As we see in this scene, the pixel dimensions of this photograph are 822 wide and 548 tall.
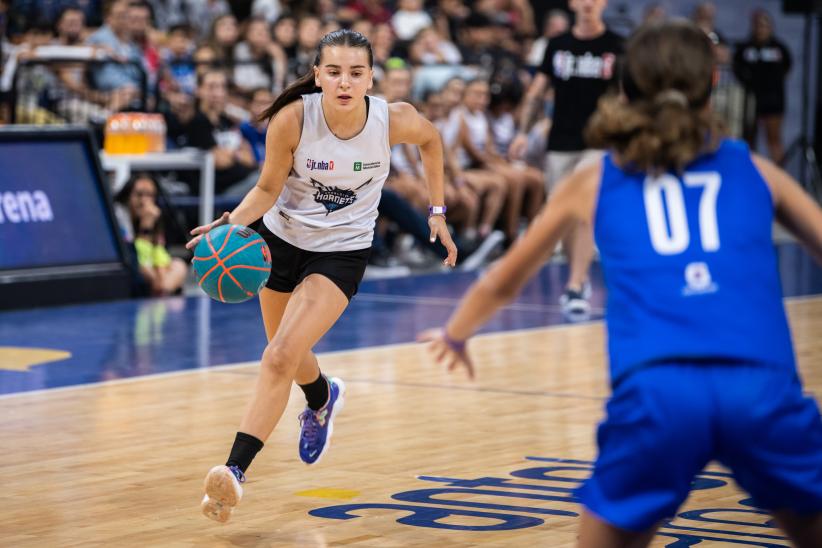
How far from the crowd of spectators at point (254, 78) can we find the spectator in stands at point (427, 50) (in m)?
0.02

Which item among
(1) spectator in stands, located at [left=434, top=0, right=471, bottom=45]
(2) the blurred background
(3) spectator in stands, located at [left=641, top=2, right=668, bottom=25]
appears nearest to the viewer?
(2) the blurred background

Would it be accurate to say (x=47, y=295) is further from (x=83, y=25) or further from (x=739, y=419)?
(x=739, y=419)

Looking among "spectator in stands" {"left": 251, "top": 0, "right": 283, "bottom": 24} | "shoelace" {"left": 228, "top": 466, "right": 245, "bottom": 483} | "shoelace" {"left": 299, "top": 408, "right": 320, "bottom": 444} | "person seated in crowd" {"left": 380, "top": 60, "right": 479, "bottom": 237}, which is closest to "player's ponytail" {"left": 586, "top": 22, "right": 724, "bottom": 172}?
"shoelace" {"left": 228, "top": 466, "right": 245, "bottom": 483}

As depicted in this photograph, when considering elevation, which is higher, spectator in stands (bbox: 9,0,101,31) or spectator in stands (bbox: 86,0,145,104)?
spectator in stands (bbox: 9,0,101,31)

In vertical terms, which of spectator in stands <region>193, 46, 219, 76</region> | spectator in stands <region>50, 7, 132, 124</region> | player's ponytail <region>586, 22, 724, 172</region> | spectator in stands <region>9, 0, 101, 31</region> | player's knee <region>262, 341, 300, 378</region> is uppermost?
player's ponytail <region>586, 22, 724, 172</region>

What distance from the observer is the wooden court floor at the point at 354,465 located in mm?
5125

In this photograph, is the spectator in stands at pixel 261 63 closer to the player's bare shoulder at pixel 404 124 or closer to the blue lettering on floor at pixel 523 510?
the player's bare shoulder at pixel 404 124

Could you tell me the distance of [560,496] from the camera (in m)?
5.66

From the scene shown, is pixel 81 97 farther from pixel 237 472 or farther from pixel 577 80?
pixel 237 472

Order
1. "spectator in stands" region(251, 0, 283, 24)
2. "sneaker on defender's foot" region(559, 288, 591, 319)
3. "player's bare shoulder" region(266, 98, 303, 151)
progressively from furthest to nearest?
"spectator in stands" region(251, 0, 283, 24) < "sneaker on defender's foot" region(559, 288, 591, 319) < "player's bare shoulder" region(266, 98, 303, 151)

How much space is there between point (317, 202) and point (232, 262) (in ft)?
1.80

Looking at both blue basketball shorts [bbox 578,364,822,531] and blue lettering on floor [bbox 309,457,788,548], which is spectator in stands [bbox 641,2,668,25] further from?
blue basketball shorts [bbox 578,364,822,531]

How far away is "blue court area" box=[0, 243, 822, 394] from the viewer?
28.8 ft

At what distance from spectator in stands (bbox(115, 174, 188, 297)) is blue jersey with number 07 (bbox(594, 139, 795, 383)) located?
898 centimetres
